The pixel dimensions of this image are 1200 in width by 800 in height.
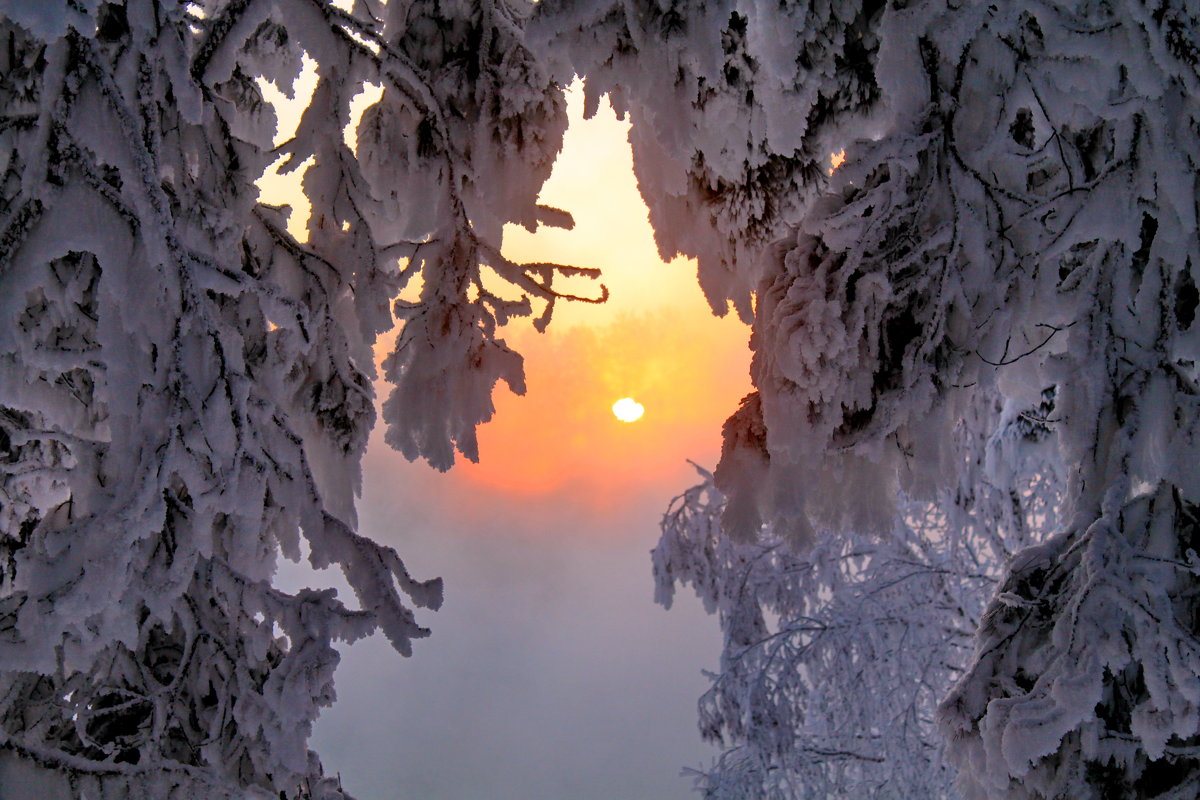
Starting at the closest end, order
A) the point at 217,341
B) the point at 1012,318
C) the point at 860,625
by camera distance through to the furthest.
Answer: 1. the point at 217,341
2. the point at 1012,318
3. the point at 860,625

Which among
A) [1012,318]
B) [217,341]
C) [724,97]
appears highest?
[724,97]

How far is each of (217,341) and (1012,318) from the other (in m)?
1.99

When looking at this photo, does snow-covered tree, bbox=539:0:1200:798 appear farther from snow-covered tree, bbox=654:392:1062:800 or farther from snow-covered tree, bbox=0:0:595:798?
snow-covered tree, bbox=654:392:1062:800

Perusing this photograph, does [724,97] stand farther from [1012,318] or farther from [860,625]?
[860,625]

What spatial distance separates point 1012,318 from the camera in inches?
80.2

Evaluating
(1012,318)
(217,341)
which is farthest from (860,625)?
(217,341)

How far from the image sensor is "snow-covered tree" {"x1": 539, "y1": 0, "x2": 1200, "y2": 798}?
68.0 inches

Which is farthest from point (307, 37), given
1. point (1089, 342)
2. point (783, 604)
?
point (783, 604)

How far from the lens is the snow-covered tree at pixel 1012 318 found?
173cm

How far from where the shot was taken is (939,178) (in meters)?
1.97

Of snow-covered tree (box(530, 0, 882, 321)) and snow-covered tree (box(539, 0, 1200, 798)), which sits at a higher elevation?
snow-covered tree (box(530, 0, 882, 321))

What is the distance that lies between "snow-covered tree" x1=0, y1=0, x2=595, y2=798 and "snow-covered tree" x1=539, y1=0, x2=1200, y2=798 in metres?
0.89

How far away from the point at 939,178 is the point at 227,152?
2.03m

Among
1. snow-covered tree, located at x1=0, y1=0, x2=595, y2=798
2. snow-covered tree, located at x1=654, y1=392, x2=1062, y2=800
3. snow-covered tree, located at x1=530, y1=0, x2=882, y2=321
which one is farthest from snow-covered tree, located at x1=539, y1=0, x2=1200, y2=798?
snow-covered tree, located at x1=654, y1=392, x2=1062, y2=800
